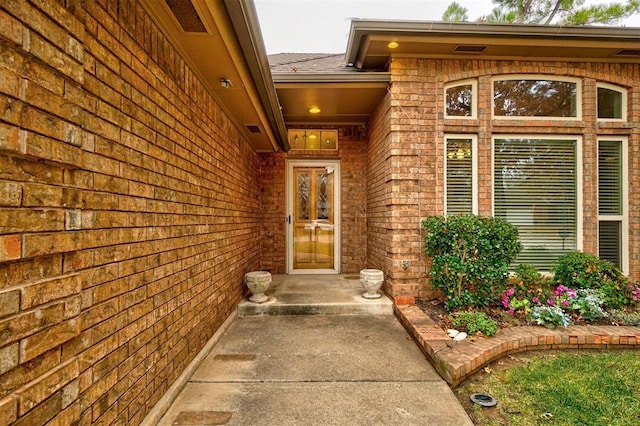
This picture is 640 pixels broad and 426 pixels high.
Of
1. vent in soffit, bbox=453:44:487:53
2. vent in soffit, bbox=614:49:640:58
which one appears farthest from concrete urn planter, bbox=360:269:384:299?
vent in soffit, bbox=614:49:640:58

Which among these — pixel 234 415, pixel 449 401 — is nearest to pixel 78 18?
pixel 234 415

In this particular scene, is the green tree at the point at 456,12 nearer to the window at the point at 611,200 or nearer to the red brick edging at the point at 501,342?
the window at the point at 611,200

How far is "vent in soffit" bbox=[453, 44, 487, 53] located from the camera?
369 centimetres

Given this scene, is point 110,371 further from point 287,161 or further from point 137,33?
point 287,161

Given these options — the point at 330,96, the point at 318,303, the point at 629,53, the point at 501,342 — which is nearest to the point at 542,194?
the point at 629,53

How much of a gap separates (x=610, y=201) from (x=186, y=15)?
5.64 meters

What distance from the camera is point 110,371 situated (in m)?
1.44

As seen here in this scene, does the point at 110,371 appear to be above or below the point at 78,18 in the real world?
below

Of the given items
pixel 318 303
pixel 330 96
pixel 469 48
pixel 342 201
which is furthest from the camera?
pixel 342 201

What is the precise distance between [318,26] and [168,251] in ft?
101

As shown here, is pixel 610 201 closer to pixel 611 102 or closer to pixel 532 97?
pixel 611 102

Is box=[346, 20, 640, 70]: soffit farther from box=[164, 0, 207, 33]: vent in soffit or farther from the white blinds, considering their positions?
box=[164, 0, 207, 33]: vent in soffit

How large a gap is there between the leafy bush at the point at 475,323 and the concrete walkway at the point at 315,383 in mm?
539

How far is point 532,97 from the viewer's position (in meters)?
4.10
